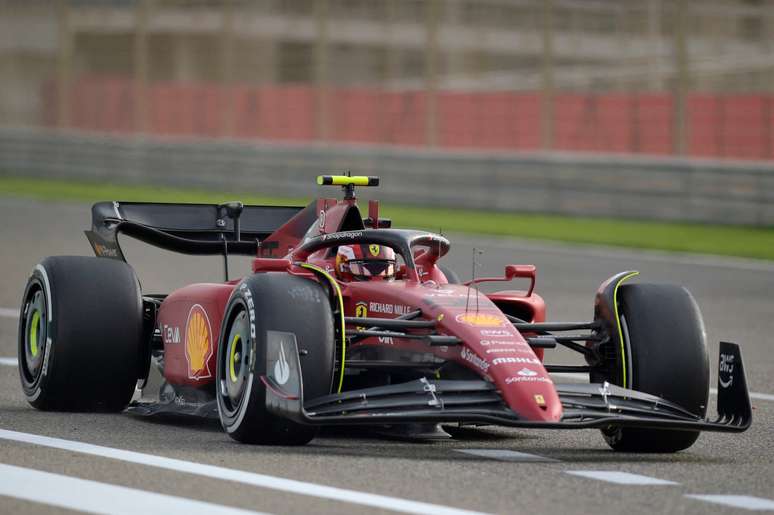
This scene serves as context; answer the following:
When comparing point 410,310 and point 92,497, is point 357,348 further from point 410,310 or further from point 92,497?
point 92,497

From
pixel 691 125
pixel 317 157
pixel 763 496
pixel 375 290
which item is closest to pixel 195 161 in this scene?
pixel 317 157

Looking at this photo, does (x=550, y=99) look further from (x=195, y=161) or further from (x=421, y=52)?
(x=421, y=52)

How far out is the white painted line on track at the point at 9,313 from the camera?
15086 mm

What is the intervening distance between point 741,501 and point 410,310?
7.18 ft

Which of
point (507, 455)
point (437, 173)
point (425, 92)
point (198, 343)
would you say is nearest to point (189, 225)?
point (198, 343)

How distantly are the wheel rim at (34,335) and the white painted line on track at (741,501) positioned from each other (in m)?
4.25

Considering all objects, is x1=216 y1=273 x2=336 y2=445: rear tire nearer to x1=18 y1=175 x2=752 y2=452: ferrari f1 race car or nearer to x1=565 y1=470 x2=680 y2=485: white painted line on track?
x1=18 y1=175 x2=752 y2=452: ferrari f1 race car

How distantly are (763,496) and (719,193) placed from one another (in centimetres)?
1737

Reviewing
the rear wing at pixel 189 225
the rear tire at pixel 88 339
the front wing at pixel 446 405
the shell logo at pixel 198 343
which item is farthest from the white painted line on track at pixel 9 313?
the front wing at pixel 446 405

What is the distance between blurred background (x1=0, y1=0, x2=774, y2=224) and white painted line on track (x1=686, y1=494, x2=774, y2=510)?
16783mm

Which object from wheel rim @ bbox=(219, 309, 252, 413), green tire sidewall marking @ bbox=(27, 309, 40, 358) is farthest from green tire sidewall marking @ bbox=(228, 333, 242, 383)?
green tire sidewall marking @ bbox=(27, 309, 40, 358)

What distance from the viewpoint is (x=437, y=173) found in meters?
28.5

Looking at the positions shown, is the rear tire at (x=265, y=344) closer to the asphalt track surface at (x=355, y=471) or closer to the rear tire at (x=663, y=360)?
the asphalt track surface at (x=355, y=471)

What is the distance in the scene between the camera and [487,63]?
128 feet
